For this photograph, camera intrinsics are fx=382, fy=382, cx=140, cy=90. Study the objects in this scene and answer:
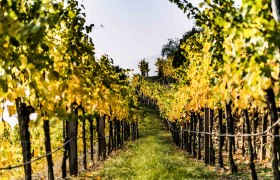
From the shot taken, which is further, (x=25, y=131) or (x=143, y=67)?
(x=143, y=67)

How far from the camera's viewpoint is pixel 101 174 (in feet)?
61.8

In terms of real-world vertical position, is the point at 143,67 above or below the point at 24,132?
above

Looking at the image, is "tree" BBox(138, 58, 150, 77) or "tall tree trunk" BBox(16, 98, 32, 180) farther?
"tree" BBox(138, 58, 150, 77)

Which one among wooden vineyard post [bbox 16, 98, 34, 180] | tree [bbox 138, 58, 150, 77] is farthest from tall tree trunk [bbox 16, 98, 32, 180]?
tree [bbox 138, 58, 150, 77]

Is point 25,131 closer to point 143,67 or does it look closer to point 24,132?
point 24,132

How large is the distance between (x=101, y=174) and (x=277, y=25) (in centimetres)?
1440

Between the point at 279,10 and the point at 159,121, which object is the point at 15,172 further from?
the point at 159,121

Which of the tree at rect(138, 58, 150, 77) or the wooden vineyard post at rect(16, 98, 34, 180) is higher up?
the tree at rect(138, 58, 150, 77)

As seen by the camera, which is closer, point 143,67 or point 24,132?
point 24,132

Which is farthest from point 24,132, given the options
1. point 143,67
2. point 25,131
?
point 143,67

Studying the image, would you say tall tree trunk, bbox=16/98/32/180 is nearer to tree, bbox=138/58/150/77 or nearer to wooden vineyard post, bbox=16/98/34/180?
wooden vineyard post, bbox=16/98/34/180

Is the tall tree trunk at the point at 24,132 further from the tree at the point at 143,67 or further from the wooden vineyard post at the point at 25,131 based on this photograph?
the tree at the point at 143,67

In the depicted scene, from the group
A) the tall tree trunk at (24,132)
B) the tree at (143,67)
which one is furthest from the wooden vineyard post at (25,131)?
the tree at (143,67)

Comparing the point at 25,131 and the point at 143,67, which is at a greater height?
the point at 143,67
